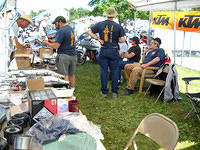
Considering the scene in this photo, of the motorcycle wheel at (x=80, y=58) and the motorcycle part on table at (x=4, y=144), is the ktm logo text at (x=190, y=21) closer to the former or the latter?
the motorcycle wheel at (x=80, y=58)

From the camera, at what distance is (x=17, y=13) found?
353 cm

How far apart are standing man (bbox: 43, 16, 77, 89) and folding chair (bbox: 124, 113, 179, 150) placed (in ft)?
9.24

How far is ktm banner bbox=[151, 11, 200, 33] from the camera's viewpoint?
7716mm

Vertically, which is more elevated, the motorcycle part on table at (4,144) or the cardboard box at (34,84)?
the cardboard box at (34,84)

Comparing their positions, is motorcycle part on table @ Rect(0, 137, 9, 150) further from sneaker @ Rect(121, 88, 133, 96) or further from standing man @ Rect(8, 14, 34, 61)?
sneaker @ Rect(121, 88, 133, 96)

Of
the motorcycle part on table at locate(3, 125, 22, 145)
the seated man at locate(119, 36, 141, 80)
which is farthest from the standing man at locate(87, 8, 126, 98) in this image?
the motorcycle part on table at locate(3, 125, 22, 145)

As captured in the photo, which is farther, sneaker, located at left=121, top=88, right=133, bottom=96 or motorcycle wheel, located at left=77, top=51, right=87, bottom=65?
motorcycle wheel, located at left=77, top=51, right=87, bottom=65

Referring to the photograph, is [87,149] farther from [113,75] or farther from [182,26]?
[182,26]

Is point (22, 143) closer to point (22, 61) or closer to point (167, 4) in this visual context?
point (22, 61)

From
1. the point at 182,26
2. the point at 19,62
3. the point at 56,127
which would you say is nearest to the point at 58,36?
the point at 19,62

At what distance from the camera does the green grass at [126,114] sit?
10.7ft

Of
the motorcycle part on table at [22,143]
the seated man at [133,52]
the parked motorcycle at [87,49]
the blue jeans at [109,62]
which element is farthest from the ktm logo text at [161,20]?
the motorcycle part on table at [22,143]

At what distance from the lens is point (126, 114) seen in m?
4.29

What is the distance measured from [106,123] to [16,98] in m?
1.95
